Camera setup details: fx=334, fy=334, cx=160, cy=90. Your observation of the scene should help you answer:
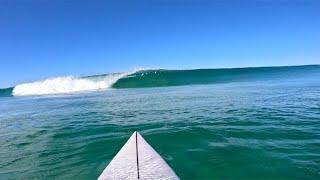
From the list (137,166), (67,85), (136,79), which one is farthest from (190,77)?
(137,166)

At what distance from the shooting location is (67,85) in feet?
179

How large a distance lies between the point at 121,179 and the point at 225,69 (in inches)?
2341

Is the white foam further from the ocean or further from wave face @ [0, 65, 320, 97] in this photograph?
the ocean

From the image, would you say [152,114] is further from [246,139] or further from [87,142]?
[246,139]

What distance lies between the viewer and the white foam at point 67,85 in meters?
53.0

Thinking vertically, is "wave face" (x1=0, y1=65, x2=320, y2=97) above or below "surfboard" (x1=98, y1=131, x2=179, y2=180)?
above

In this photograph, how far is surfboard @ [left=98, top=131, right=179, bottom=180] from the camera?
381 cm

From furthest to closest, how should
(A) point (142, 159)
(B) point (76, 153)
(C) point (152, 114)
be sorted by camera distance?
(C) point (152, 114), (B) point (76, 153), (A) point (142, 159)

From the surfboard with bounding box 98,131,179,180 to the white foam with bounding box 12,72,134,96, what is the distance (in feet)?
155

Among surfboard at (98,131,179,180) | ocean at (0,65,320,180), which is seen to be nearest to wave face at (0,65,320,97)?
ocean at (0,65,320,180)

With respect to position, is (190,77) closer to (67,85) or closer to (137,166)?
(67,85)

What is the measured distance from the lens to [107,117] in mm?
14781

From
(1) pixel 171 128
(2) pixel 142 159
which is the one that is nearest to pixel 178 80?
(1) pixel 171 128

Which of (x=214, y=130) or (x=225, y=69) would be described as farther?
(x=225, y=69)
